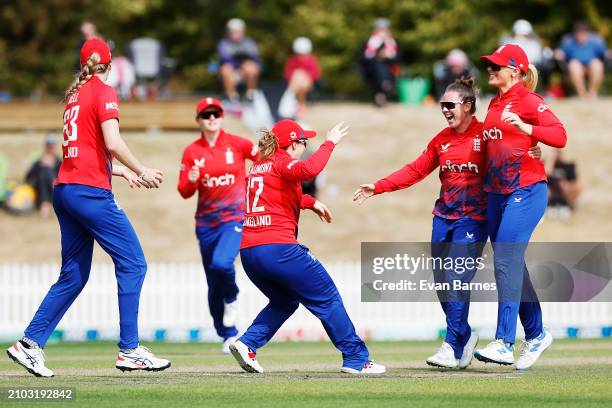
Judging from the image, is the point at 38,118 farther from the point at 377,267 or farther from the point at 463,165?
the point at 463,165

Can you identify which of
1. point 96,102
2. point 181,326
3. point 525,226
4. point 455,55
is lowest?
point 181,326

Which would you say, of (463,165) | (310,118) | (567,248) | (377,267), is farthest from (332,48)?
(463,165)

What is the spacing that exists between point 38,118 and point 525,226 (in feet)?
64.6

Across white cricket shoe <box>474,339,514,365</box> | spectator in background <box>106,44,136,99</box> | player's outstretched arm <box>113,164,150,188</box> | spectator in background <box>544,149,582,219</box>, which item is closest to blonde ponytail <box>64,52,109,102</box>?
player's outstretched arm <box>113,164,150,188</box>

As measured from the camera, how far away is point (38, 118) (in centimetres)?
2894

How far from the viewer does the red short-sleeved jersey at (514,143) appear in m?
10.8

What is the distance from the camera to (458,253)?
36.5 ft

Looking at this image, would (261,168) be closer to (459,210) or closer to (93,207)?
(93,207)

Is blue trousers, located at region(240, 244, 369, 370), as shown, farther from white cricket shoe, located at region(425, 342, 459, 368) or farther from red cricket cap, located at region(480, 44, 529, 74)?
red cricket cap, located at region(480, 44, 529, 74)

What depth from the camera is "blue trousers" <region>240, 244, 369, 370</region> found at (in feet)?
34.0

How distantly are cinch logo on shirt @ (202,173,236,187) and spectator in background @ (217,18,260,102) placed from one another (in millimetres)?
14003

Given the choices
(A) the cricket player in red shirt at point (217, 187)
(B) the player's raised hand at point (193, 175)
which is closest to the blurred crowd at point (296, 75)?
(A) the cricket player in red shirt at point (217, 187)

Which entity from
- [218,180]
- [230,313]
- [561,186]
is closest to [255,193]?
[218,180]

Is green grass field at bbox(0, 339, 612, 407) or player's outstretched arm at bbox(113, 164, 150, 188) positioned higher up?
player's outstretched arm at bbox(113, 164, 150, 188)
